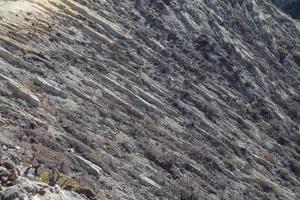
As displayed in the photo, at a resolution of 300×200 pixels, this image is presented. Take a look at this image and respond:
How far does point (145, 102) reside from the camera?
35844 mm

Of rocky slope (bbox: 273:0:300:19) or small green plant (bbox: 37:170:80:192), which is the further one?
rocky slope (bbox: 273:0:300:19)

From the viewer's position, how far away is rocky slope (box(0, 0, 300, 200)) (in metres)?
25.8

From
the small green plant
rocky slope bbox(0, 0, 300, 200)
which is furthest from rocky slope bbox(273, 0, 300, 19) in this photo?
the small green plant

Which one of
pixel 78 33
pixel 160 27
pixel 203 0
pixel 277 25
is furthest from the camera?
pixel 277 25

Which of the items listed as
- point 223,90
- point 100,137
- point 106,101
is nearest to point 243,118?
point 223,90

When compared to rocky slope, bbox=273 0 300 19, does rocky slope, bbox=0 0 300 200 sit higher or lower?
lower

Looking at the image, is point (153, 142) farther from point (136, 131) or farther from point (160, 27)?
point (160, 27)

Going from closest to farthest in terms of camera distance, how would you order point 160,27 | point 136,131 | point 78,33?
point 136,131
point 78,33
point 160,27

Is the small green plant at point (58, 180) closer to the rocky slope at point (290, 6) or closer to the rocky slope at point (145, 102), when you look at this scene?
the rocky slope at point (145, 102)

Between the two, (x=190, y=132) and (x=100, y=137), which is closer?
(x=100, y=137)

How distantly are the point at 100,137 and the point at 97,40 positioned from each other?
1281 cm

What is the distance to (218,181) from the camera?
32344 mm

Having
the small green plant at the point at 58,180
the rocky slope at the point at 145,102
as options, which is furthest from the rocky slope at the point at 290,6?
the small green plant at the point at 58,180

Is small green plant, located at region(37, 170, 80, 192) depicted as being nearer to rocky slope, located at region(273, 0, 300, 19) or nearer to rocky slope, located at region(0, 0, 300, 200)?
rocky slope, located at region(0, 0, 300, 200)
